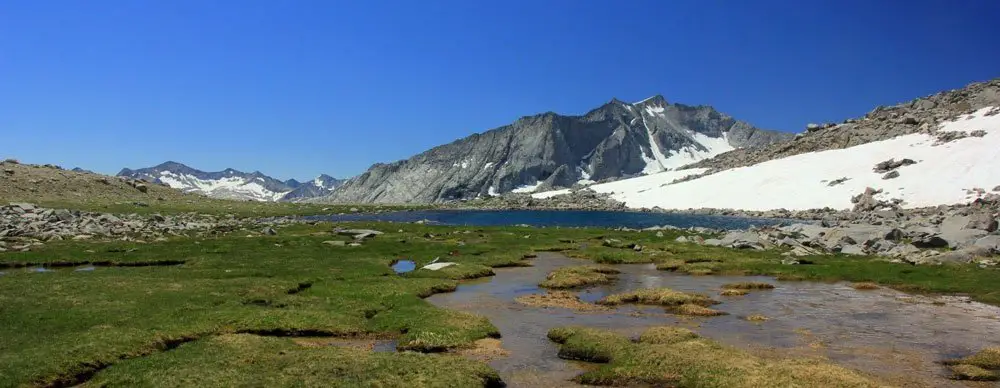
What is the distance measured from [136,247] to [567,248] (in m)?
47.3

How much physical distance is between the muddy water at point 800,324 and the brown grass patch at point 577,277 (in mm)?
1688

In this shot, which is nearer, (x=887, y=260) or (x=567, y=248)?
(x=887, y=260)

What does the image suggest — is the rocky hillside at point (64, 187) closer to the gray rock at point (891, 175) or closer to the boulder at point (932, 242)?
the boulder at point (932, 242)

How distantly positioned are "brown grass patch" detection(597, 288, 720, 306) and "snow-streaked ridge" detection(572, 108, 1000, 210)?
11141 centimetres

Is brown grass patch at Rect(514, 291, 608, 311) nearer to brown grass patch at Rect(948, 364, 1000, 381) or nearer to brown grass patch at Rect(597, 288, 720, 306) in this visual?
brown grass patch at Rect(597, 288, 720, 306)

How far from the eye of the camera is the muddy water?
20.5 metres

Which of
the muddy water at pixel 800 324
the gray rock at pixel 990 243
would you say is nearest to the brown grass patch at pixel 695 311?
the muddy water at pixel 800 324

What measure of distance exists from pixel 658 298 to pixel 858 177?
138872 millimetres

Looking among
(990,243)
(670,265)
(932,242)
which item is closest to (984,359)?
(670,265)

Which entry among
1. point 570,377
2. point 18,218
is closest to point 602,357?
point 570,377

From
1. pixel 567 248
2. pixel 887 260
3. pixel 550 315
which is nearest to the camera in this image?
pixel 550 315

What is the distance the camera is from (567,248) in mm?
68938

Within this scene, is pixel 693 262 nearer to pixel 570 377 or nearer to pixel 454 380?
pixel 570 377

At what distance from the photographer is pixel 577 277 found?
42.8 meters
